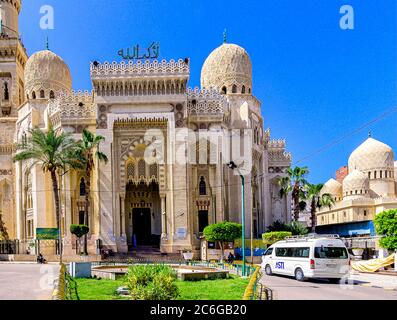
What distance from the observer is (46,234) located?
4084cm

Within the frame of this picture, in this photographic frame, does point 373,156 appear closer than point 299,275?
No

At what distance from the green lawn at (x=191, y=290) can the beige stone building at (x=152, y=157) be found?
21.2 metres

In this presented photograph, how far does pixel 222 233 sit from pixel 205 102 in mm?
12347

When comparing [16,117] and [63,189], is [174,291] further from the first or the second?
[16,117]

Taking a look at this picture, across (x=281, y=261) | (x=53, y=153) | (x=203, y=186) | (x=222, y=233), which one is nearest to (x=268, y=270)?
(x=281, y=261)

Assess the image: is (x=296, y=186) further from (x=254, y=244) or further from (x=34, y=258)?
(x=34, y=258)

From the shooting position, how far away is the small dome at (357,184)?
6594 centimetres

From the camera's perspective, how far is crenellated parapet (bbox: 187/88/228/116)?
150ft

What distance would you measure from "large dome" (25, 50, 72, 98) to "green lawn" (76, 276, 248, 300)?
32450 mm

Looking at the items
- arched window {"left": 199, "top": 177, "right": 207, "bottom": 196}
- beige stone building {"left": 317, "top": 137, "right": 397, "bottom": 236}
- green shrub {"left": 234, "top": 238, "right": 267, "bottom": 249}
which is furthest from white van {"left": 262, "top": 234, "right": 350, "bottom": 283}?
beige stone building {"left": 317, "top": 137, "right": 397, "bottom": 236}

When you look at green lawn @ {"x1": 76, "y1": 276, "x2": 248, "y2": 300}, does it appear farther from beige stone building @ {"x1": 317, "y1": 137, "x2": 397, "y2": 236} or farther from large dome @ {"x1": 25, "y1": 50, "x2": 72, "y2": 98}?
beige stone building @ {"x1": 317, "y1": 137, "x2": 397, "y2": 236}

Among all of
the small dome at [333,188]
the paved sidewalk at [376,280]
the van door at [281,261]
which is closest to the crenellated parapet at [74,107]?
the van door at [281,261]

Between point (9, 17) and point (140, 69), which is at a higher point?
point (9, 17)
